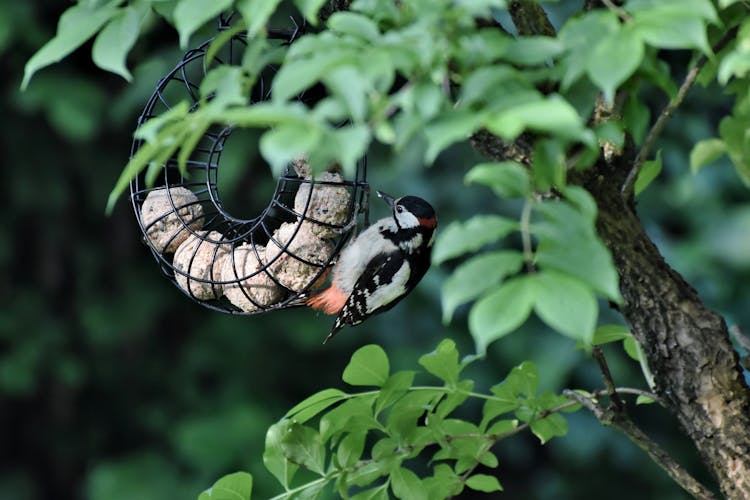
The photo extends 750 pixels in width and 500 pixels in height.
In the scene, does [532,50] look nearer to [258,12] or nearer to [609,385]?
[258,12]

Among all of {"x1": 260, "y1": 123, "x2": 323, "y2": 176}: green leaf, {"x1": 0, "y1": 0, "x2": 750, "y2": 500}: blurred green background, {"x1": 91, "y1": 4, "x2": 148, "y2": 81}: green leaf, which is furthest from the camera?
{"x1": 0, "y1": 0, "x2": 750, "y2": 500}: blurred green background

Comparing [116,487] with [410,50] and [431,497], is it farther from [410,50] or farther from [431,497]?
[410,50]

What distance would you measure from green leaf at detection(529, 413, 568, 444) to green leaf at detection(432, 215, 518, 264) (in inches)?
24.9

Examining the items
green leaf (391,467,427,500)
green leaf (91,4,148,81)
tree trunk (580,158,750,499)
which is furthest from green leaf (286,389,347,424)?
green leaf (91,4,148,81)

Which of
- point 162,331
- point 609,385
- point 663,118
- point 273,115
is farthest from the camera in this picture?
point 162,331

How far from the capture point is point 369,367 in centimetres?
124

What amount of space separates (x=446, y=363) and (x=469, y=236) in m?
0.54

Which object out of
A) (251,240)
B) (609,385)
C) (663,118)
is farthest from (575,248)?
(251,240)

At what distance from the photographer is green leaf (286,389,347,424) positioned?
49.0 inches

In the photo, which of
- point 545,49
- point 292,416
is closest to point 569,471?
point 292,416

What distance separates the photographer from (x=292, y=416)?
140 centimetres

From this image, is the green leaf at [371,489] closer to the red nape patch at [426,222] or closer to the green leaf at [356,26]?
the red nape patch at [426,222]

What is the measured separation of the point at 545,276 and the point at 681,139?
2461 millimetres

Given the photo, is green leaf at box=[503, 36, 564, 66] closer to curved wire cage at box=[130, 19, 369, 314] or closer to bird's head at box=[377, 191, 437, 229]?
curved wire cage at box=[130, 19, 369, 314]
